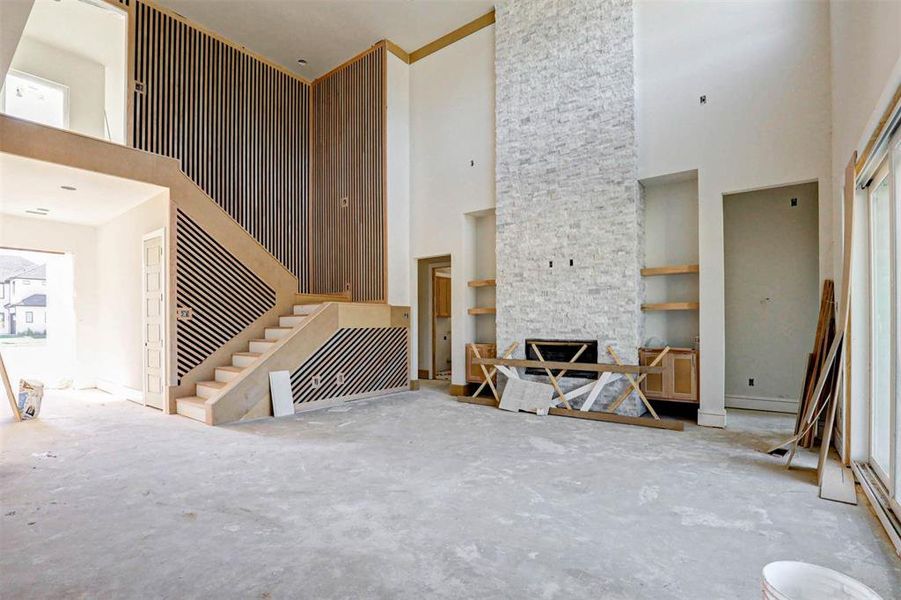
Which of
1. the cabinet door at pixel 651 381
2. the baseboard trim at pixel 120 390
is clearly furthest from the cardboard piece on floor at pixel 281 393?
the cabinet door at pixel 651 381

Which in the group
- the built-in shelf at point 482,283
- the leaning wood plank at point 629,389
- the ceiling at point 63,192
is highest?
the ceiling at point 63,192

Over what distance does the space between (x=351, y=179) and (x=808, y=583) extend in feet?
26.6

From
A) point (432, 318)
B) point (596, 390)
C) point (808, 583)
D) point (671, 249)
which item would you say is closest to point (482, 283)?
point (432, 318)

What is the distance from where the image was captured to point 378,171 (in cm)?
802

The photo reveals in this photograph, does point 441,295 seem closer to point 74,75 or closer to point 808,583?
point 74,75

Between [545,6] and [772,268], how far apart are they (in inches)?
189

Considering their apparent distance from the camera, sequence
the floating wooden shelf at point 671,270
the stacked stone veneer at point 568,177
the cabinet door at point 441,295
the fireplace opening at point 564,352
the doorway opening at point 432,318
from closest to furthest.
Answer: the floating wooden shelf at point 671,270, the stacked stone veneer at point 568,177, the fireplace opening at point 564,352, the doorway opening at point 432,318, the cabinet door at point 441,295

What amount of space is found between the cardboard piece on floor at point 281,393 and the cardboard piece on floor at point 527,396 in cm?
274

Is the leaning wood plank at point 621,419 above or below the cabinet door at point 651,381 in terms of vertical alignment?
below

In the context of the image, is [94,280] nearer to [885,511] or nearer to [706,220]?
[706,220]

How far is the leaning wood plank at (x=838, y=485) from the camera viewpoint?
3012mm

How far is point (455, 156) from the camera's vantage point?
7793 mm

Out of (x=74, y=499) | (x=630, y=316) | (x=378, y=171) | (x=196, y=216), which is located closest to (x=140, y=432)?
(x=74, y=499)

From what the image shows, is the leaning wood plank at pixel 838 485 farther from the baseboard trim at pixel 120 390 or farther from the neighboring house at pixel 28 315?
the neighboring house at pixel 28 315
